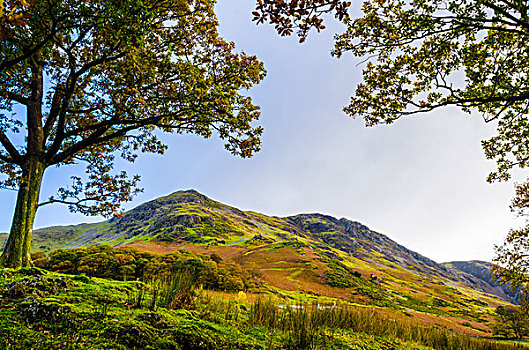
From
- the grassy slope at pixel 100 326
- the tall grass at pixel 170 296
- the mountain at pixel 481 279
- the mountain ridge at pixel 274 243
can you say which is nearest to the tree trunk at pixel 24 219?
the grassy slope at pixel 100 326

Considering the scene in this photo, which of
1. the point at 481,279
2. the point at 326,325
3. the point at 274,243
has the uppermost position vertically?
the point at 326,325

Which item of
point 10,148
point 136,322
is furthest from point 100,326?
point 10,148

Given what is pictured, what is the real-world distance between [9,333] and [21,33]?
292 inches

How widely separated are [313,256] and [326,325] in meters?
62.1

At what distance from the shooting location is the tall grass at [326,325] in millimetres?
3803

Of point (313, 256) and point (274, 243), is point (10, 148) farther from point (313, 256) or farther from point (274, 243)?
point (274, 243)

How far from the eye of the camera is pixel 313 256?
63.1 meters

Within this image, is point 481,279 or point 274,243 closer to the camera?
point 274,243

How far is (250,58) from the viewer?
9164 mm

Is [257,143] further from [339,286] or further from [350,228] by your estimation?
[350,228]

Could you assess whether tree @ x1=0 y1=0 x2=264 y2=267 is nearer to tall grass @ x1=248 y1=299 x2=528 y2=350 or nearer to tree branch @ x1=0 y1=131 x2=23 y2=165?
tree branch @ x1=0 y1=131 x2=23 y2=165

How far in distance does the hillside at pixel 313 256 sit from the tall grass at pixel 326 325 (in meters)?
7.33

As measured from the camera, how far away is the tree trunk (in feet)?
24.2

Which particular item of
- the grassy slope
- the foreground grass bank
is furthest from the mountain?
the grassy slope
